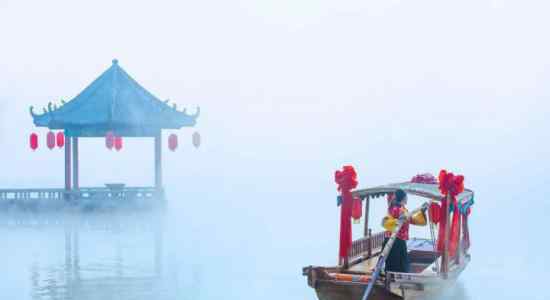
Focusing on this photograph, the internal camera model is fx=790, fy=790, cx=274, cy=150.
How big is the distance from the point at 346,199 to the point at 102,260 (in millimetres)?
7509

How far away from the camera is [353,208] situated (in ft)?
35.4

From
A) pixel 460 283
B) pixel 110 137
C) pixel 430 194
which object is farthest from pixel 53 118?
pixel 430 194

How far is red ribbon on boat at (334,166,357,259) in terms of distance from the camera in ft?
34.5

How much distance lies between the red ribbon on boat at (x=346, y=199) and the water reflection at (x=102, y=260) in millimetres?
3318

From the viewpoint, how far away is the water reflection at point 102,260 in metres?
13.0

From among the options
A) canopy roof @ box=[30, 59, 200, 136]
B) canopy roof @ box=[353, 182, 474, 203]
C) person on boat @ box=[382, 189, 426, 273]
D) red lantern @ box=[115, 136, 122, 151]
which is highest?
canopy roof @ box=[30, 59, 200, 136]

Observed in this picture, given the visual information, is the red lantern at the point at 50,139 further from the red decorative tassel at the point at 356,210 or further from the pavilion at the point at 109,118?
the red decorative tassel at the point at 356,210

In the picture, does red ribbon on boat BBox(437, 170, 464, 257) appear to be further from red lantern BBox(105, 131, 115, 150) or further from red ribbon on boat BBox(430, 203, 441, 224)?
red lantern BBox(105, 131, 115, 150)

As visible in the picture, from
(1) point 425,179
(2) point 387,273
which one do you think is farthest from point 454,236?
(2) point 387,273

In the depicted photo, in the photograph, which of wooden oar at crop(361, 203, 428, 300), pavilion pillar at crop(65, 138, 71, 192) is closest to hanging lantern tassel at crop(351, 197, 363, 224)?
wooden oar at crop(361, 203, 428, 300)

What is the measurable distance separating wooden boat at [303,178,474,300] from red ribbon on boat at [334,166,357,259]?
179mm

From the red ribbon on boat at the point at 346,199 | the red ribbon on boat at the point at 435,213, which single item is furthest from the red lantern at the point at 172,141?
the red ribbon on boat at the point at 435,213

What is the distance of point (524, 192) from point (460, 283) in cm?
3629

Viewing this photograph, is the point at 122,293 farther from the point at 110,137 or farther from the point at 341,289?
the point at 110,137
